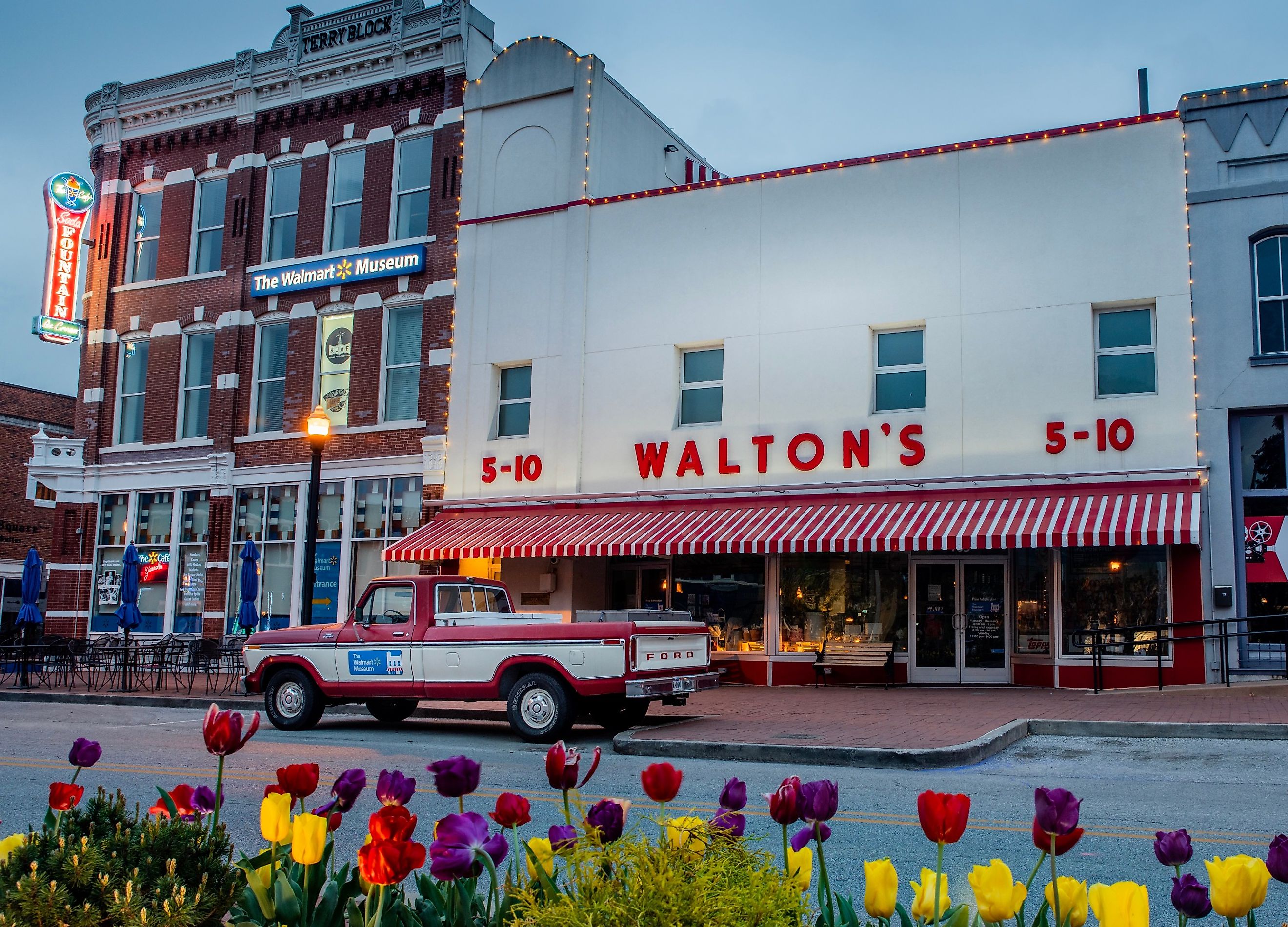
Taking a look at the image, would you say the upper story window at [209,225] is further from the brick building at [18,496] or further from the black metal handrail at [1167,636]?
the black metal handrail at [1167,636]

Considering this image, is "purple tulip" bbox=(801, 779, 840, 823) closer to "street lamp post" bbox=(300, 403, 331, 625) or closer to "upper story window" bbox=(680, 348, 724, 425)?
"street lamp post" bbox=(300, 403, 331, 625)

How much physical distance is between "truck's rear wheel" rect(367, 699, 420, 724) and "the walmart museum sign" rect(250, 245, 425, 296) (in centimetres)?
1093

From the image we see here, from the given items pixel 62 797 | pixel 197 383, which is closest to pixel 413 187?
pixel 197 383

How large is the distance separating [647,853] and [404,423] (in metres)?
22.4

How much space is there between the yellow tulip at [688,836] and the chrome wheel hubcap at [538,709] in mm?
11354

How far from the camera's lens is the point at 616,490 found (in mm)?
21641

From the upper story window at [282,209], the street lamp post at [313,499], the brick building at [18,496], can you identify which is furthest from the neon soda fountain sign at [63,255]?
the street lamp post at [313,499]

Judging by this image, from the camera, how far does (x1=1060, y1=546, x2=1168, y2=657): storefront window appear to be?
1764 cm

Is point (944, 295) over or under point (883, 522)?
over

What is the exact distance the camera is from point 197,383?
27.4m

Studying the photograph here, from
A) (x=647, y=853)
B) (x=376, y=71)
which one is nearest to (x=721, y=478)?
(x=376, y=71)

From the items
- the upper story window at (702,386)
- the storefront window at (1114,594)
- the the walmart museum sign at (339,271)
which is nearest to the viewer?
the storefront window at (1114,594)

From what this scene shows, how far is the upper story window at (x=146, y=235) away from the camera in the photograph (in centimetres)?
2848

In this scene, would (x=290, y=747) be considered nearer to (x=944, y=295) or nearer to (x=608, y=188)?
(x=944, y=295)
